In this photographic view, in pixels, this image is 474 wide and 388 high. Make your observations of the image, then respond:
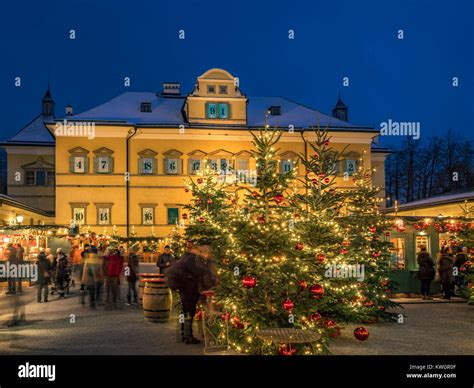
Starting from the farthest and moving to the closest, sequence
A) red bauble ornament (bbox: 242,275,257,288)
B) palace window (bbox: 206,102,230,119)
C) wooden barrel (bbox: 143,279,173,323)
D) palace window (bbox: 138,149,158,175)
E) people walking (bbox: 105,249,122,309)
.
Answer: palace window (bbox: 206,102,230,119)
palace window (bbox: 138,149,158,175)
people walking (bbox: 105,249,122,309)
wooden barrel (bbox: 143,279,173,323)
red bauble ornament (bbox: 242,275,257,288)

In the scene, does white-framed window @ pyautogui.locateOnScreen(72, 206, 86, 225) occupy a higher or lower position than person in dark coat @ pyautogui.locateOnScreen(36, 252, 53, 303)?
higher

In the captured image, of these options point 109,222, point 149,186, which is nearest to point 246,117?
point 149,186

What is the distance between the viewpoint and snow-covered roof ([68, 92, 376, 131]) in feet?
144

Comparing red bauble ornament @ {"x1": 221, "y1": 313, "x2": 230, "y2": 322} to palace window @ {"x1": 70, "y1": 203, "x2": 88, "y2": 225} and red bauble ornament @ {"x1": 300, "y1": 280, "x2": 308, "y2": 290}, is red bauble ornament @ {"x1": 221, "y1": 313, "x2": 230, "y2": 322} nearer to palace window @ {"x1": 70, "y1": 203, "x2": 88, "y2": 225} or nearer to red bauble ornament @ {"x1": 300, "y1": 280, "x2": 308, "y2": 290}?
Answer: red bauble ornament @ {"x1": 300, "y1": 280, "x2": 308, "y2": 290}

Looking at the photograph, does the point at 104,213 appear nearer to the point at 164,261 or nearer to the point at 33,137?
the point at 33,137

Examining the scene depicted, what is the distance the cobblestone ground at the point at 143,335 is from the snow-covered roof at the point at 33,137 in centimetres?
3506

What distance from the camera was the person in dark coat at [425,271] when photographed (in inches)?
763

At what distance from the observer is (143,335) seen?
12125 millimetres

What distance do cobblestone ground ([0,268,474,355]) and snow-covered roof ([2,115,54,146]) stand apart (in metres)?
35.1

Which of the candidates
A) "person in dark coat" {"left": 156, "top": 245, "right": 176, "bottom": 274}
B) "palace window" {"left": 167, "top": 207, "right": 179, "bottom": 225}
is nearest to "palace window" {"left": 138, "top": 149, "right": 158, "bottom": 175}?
"palace window" {"left": 167, "top": 207, "right": 179, "bottom": 225}
